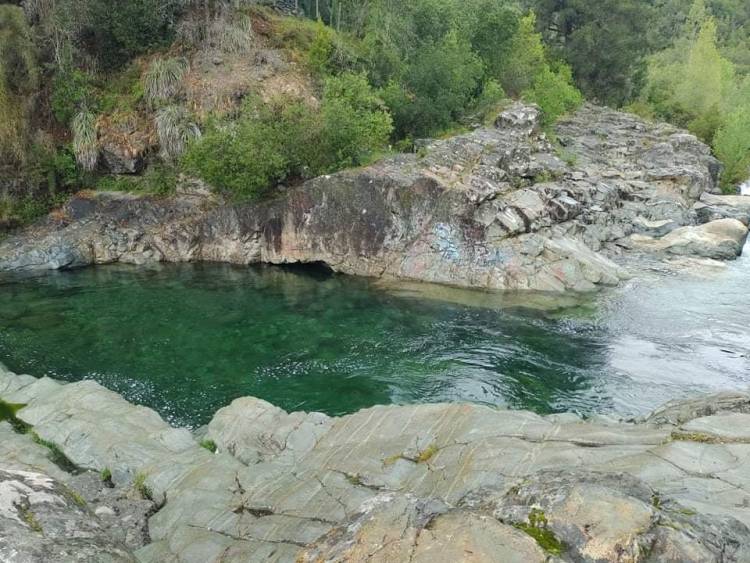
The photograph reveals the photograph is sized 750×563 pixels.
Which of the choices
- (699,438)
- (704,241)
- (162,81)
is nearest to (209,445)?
(699,438)

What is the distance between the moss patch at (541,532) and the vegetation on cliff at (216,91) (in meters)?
21.5

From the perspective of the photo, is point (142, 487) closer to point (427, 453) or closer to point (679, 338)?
point (427, 453)

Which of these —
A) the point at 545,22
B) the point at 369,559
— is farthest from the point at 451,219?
the point at 545,22

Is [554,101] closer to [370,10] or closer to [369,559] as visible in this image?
[370,10]

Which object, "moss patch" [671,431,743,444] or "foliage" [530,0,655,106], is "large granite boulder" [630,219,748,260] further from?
"foliage" [530,0,655,106]

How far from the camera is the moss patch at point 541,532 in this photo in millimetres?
5026

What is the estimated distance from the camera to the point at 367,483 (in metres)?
9.26

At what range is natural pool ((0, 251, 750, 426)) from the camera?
15.2 meters

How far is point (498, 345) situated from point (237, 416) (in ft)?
28.2

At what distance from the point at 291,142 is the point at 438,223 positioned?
7.25m

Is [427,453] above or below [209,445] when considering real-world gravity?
above

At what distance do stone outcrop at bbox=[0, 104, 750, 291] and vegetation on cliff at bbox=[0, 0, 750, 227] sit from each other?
1.48 m

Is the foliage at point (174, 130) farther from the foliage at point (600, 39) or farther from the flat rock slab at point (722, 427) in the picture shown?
the foliage at point (600, 39)

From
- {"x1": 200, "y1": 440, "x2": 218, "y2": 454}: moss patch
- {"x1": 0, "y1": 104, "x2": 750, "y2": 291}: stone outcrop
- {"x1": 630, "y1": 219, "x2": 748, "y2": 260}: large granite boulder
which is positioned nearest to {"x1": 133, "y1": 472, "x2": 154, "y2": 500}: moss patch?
{"x1": 200, "y1": 440, "x2": 218, "y2": 454}: moss patch
